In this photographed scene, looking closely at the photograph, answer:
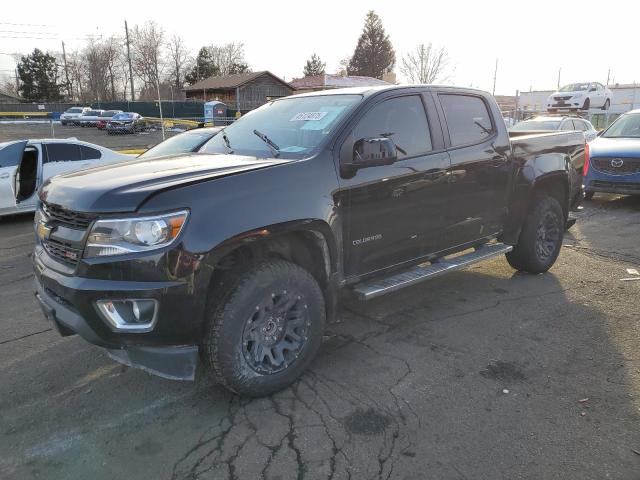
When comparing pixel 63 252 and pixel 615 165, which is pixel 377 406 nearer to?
pixel 63 252

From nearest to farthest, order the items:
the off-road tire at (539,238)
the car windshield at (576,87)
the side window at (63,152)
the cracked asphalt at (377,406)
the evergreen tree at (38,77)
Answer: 1. the cracked asphalt at (377,406)
2. the off-road tire at (539,238)
3. the side window at (63,152)
4. the car windshield at (576,87)
5. the evergreen tree at (38,77)

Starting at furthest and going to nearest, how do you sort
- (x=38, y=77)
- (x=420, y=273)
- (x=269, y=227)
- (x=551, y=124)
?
(x=38, y=77), (x=551, y=124), (x=420, y=273), (x=269, y=227)

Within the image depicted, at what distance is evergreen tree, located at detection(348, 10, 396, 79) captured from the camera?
69000 mm

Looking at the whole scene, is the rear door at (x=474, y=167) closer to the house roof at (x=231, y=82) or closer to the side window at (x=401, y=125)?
the side window at (x=401, y=125)

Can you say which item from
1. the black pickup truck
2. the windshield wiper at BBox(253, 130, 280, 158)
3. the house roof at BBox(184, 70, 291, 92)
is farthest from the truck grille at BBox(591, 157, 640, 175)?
the house roof at BBox(184, 70, 291, 92)

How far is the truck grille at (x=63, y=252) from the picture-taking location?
110 inches

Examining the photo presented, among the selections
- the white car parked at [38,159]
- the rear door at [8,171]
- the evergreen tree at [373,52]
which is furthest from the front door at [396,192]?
the evergreen tree at [373,52]

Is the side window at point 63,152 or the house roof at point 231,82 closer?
the side window at point 63,152

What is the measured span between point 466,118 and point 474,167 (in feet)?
1.64

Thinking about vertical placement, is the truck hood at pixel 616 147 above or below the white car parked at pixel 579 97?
below

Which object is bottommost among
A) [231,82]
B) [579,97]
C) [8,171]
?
[8,171]

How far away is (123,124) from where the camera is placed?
37.1 meters

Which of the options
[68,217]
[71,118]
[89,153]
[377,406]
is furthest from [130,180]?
[71,118]

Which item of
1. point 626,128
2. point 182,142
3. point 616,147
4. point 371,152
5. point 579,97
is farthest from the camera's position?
point 579,97
